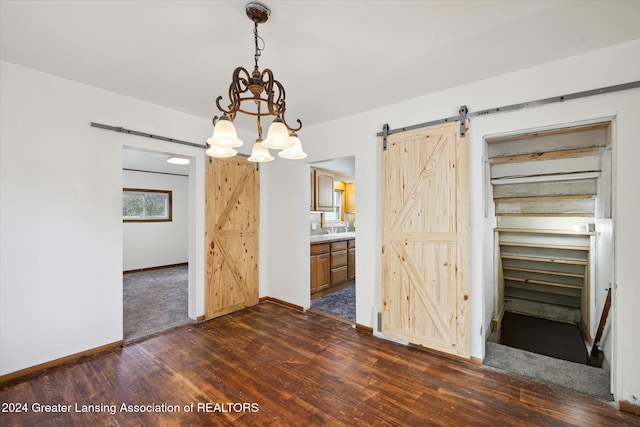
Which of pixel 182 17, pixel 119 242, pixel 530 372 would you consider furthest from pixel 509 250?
pixel 119 242

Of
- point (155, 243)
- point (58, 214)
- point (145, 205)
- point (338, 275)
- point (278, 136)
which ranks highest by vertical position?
point (278, 136)

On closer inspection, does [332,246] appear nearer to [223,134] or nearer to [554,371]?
[554,371]

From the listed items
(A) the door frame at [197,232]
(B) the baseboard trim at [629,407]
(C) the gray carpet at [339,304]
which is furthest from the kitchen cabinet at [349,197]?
(B) the baseboard trim at [629,407]

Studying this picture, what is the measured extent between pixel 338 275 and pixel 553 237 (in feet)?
10.9

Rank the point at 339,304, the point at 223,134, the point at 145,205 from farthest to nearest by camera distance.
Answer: the point at 145,205
the point at 339,304
the point at 223,134

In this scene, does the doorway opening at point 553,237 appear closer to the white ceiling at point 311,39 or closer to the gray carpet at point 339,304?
the white ceiling at point 311,39

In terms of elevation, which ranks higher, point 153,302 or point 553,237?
point 553,237

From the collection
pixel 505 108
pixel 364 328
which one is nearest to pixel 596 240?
pixel 505 108

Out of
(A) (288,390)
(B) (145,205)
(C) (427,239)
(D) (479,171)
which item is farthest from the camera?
(B) (145,205)

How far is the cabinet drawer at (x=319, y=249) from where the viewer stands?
4426 mm

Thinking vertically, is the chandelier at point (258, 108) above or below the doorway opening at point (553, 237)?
above

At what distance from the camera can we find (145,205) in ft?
22.9

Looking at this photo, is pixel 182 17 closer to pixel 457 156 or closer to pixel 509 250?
pixel 457 156

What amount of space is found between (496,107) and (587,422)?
2.48 meters
